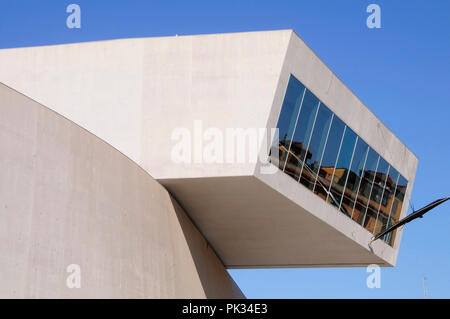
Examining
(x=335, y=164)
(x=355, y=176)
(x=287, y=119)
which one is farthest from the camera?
(x=355, y=176)

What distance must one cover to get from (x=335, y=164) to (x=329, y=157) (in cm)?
56

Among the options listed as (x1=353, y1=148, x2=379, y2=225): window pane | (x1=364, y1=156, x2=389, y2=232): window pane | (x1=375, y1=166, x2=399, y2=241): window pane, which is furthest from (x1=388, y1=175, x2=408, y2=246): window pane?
(x1=353, y1=148, x2=379, y2=225): window pane

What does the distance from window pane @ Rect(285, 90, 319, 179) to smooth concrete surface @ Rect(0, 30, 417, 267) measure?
335mm

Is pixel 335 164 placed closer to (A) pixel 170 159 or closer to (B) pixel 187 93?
(B) pixel 187 93

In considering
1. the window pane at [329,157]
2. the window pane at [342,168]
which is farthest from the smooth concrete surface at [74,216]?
the window pane at [342,168]

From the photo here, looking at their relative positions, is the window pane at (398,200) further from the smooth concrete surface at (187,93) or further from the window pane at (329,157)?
the smooth concrete surface at (187,93)

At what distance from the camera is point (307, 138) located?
2438 centimetres

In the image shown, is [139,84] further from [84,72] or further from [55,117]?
[55,117]

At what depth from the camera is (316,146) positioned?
25109 millimetres

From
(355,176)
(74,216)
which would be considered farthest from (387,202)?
(74,216)

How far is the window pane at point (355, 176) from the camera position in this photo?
27.4 metres

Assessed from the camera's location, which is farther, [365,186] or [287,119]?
[365,186]

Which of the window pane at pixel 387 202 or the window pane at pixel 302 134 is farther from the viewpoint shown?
the window pane at pixel 387 202

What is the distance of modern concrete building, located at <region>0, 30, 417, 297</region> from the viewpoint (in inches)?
634
